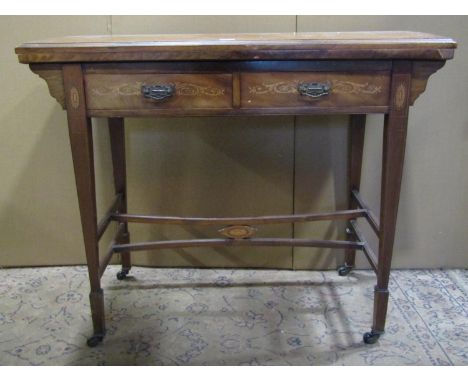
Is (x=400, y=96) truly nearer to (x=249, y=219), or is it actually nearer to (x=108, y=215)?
(x=249, y=219)

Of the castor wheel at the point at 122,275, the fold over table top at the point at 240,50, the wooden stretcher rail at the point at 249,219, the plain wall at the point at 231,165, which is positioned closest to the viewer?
the fold over table top at the point at 240,50

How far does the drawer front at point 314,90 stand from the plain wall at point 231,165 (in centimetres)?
52

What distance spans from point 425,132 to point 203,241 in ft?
3.12

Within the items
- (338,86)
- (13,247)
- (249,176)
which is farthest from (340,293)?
(13,247)

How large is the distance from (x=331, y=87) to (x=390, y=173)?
12.4 inches

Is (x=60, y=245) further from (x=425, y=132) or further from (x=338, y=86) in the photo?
(x=425, y=132)

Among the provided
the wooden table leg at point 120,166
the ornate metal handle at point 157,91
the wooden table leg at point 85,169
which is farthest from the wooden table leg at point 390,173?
the wooden table leg at point 120,166

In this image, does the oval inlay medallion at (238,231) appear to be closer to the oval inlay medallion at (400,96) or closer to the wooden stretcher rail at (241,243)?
the wooden stretcher rail at (241,243)

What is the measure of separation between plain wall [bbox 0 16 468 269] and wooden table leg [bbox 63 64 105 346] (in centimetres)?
49

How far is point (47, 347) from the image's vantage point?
1591mm

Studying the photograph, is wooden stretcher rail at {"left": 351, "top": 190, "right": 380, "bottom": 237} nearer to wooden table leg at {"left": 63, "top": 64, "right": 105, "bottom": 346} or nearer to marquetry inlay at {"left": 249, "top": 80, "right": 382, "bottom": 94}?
marquetry inlay at {"left": 249, "top": 80, "right": 382, "bottom": 94}

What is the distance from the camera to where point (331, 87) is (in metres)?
1.35

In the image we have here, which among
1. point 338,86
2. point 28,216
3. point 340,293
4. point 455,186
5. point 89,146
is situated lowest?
point 340,293

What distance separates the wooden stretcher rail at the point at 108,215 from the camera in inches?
63.4
